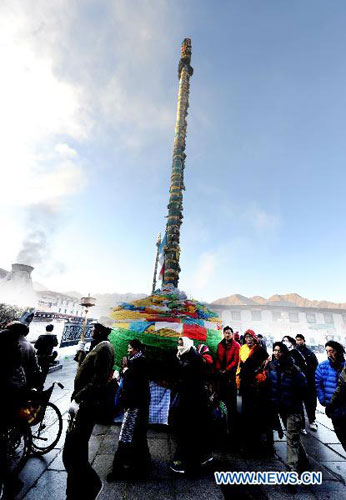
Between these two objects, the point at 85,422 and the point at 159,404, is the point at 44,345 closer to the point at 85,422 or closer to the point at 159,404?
the point at 159,404

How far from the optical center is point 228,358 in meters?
5.25

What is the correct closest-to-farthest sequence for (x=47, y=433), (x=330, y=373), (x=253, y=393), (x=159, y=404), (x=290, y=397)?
(x=330, y=373) < (x=290, y=397) < (x=47, y=433) < (x=253, y=393) < (x=159, y=404)

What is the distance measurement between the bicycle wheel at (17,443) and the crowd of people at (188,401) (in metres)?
0.34

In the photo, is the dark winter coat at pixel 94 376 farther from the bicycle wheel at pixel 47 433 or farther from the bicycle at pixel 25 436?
the bicycle wheel at pixel 47 433

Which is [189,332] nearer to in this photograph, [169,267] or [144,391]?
[144,391]

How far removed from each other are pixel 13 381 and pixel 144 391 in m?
1.89

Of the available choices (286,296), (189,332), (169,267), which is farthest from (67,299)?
(286,296)

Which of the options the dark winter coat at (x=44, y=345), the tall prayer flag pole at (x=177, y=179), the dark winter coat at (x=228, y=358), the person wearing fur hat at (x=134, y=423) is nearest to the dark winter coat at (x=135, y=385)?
the person wearing fur hat at (x=134, y=423)

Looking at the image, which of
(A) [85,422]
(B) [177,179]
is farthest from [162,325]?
(B) [177,179]

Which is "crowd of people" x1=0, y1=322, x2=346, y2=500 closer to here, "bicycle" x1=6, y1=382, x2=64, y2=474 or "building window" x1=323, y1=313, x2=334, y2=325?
→ "bicycle" x1=6, y1=382, x2=64, y2=474

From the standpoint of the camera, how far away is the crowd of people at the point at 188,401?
2990 millimetres

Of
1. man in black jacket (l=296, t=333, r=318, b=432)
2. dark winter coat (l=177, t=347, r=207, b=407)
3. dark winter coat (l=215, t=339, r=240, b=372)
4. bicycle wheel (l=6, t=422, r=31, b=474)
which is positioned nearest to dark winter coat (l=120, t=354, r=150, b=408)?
dark winter coat (l=177, t=347, r=207, b=407)

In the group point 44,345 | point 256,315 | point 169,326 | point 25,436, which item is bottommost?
point 25,436

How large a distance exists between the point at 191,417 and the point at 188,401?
0.24m
